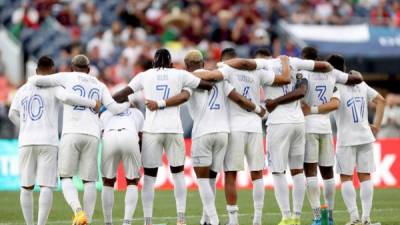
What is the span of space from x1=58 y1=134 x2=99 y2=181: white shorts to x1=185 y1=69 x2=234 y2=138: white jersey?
1.45m

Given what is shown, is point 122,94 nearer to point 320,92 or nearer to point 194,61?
point 194,61

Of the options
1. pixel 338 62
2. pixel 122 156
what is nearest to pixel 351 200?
pixel 338 62

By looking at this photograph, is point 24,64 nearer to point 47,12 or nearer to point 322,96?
point 47,12

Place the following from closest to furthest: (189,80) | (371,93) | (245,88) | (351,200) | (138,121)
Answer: (189,80) < (245,88) < (138,121) < (351,200) < (371,93)

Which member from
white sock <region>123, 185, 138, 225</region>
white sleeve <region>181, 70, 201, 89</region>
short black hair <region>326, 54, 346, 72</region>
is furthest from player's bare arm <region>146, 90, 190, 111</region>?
short black hair <region>326, 54, 346, 72</region>

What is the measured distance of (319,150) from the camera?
677 inches

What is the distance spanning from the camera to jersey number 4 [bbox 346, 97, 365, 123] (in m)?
17.3

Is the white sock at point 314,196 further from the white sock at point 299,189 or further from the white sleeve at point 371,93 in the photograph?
the white sleeve at point 371,93

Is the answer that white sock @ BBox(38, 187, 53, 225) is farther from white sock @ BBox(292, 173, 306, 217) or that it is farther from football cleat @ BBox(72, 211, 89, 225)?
white sock @ BBox(292, 173, 306, 217)

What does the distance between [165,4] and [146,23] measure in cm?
108

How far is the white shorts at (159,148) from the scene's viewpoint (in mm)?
16250

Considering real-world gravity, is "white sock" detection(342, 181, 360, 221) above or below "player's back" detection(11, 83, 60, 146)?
below

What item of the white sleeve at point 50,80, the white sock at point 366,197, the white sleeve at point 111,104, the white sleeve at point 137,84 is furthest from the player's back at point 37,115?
the white sock at point 366,197

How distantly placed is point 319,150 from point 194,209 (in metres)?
4.09
